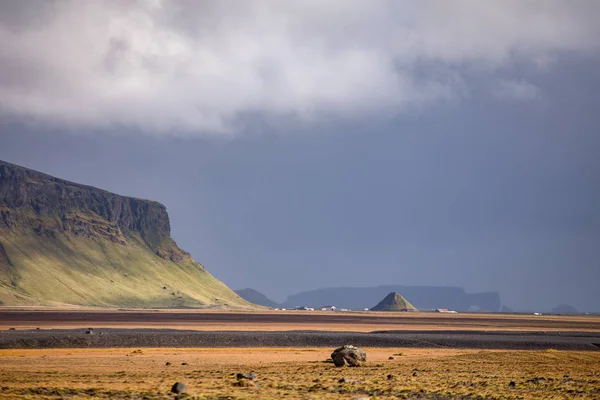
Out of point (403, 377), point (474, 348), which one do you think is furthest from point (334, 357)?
point (474, 348)

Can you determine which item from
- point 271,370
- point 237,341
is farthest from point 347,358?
point 237,341

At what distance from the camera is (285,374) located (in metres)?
44.2

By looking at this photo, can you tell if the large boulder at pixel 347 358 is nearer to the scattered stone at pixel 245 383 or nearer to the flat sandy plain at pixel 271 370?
the flat sandy plain at pixel 271 370

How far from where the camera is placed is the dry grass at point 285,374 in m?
35.7

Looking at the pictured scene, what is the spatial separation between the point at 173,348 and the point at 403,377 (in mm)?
30003

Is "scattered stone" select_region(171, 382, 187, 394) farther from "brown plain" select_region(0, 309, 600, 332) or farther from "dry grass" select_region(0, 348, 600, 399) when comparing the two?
"brown plain" select_region(0, 309, 600, 332)

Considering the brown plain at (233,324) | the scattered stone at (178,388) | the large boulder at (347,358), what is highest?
the brown plain at (233,324)

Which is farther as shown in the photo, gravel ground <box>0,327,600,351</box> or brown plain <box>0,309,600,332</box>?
brown plain <box>0,309,600,332</box>

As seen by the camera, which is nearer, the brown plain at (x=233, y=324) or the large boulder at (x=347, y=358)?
the large boulder at (x=347, y=358)

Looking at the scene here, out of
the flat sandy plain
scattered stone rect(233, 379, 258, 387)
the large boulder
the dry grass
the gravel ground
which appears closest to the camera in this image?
the dry grass

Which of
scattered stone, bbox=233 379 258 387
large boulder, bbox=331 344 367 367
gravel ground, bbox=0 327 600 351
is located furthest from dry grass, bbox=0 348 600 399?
gravel ground, bbox=0 327 600 351

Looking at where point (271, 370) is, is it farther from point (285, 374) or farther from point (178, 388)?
point (178, 388)

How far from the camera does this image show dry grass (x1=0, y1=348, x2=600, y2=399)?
35688mm

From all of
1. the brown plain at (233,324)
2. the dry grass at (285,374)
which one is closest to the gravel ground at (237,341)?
the dry grass at (285,374)
